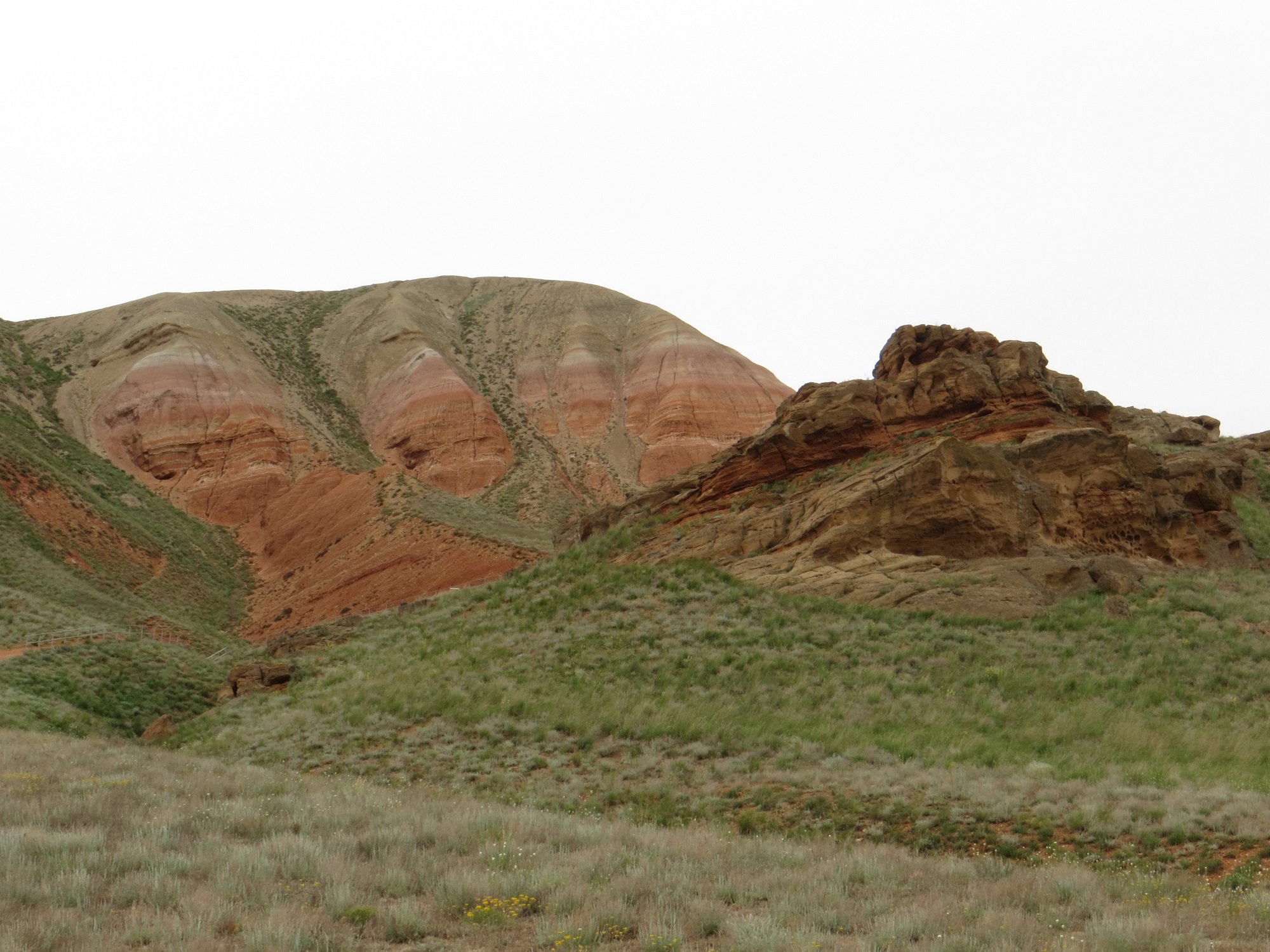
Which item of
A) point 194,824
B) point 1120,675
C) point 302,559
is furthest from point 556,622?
point 302,559

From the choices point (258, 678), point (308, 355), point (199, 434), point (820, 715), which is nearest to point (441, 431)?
point (199, 434)

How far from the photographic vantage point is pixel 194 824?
28.7ft

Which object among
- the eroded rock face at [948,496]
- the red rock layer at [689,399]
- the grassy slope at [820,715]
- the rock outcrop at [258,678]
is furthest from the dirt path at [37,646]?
the red rock layer at [689,399]

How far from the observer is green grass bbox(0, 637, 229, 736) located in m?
19.0

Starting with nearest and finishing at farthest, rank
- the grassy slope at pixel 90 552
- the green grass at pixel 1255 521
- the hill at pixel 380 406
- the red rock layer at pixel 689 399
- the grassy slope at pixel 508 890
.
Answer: the grassy slope at pixel 508 890 → the green grass at pixel 1255 521 → the grassy slope at pixel 90 552 → the hill at pixel 380 406 → the red rock layer at pixel 689 399

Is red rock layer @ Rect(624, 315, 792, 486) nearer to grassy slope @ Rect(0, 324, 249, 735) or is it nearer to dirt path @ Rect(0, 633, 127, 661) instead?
Answer: grassy slope @ Rect(0, 324, 249, 735)

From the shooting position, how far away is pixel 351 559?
4175 centimetres

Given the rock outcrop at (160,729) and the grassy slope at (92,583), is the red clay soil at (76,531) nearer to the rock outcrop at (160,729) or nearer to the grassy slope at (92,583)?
the grassy slope at (92,583)

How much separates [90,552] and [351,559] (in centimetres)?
1064

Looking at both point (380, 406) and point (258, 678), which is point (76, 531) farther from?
point (380, 406)

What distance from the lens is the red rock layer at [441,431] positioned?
64.1 meters

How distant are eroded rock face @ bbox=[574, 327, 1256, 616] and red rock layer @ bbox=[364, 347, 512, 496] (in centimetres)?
3796

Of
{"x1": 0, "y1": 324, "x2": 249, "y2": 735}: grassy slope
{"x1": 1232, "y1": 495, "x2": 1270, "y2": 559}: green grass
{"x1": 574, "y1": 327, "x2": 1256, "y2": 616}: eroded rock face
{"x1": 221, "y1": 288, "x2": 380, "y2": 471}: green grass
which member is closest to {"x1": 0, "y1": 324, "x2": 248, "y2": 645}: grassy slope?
{"x1": 0, "y1": 324, "x2": 249, "y2": 735}: grassy slope

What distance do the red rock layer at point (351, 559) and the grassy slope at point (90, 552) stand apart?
1.92m
